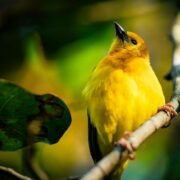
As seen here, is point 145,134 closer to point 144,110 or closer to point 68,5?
point 144,110

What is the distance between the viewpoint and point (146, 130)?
0.74m

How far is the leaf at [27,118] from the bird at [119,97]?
0.08m

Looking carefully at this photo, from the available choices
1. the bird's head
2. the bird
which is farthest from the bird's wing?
the bird's head

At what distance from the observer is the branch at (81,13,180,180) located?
617 mm

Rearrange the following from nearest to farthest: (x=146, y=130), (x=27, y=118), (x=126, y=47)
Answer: (x=146, y=130) → (x=27, y=118) → (x=126, y=47)

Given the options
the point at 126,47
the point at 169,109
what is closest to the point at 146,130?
the point at 169,109

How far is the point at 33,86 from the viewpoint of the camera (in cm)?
105

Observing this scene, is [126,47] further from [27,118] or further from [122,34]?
[27,118]

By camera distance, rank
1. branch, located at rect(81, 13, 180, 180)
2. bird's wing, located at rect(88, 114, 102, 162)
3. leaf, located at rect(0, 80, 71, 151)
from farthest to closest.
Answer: bird's wing, located at rect(88, 114, 102, 162) < leaf, located at rect(0, 80, 71, 151) < branch, located at rect(81, 13, 180, 180)

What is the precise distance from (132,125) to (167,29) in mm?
286

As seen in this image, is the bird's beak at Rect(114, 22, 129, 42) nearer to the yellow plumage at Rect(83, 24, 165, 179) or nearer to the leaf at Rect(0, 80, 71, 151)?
the yellow plumage at Rect(83, 24, 165, 179)

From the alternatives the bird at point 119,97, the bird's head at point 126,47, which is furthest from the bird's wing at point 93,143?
the bird's head at point 126,47

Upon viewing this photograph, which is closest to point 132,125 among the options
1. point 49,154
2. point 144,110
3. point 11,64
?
point 144,110

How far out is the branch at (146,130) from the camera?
617 millimetres
